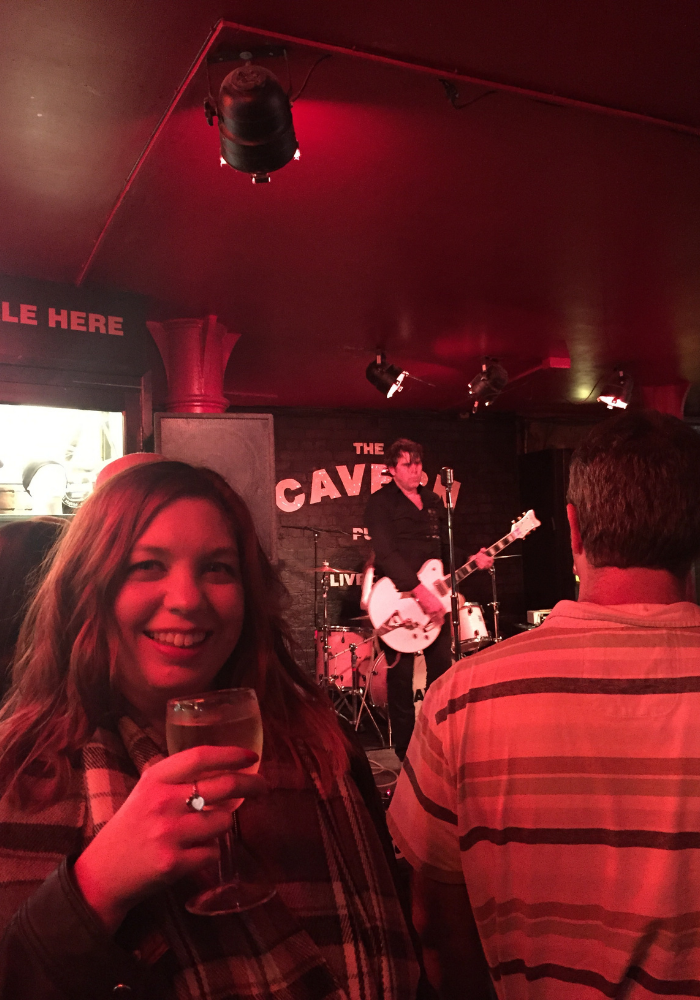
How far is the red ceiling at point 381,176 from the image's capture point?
7.71 feet

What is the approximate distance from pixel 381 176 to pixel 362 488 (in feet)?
16.1

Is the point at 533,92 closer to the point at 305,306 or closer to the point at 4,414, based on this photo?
the point at 305,306

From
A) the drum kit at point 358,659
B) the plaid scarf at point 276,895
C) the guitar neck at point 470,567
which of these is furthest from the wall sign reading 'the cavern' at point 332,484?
the plaid scarf at point 276,895

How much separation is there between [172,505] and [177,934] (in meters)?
0.49

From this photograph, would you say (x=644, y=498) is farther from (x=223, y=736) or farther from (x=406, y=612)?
(x=406, y=612)

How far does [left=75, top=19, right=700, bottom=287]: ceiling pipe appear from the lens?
2354 millimetres

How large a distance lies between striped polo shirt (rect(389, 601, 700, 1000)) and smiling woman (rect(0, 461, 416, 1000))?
0.29m

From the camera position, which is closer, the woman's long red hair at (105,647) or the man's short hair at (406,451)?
the woman's long red hair at (105,647)

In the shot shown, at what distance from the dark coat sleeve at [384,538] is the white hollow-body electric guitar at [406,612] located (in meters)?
0.26

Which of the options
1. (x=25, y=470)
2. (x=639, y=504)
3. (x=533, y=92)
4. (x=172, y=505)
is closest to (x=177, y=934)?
(x=172, y=505)

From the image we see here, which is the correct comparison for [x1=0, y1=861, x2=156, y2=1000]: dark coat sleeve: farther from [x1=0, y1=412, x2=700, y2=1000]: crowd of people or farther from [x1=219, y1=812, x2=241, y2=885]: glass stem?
[x1=219, y1=812, x2=241, y2=885]: glass stem

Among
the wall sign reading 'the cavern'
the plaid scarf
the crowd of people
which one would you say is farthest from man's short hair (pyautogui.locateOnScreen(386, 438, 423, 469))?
the plaid scarf

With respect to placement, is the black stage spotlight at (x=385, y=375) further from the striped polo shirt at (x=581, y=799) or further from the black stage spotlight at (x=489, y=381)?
the striped polo shirt at (x=581, y=799)

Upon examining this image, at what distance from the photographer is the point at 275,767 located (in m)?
1.00
